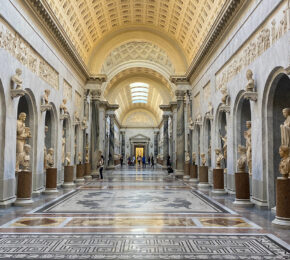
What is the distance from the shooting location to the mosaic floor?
Answer: 566 centimetres

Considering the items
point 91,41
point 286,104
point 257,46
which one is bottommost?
point 286,104

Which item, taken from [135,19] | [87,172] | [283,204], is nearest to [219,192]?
[283,204]

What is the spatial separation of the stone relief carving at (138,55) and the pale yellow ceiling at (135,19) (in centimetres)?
475

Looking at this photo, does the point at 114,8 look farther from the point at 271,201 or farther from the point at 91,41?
the point at 271,201

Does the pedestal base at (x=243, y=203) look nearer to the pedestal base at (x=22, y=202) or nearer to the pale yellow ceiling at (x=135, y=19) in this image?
the pedestal base at (x=22, y=202)

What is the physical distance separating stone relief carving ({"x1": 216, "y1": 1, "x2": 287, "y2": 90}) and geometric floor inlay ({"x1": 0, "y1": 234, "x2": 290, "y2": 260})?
20.1ft

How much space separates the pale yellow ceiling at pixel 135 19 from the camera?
18.3m

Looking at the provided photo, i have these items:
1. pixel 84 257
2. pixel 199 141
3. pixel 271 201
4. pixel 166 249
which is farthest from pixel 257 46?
pixel 199 141

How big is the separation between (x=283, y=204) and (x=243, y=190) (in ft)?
11.3

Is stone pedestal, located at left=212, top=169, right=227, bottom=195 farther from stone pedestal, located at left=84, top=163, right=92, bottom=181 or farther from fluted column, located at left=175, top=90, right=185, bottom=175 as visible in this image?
stone pedestal, located at left=84, top=163, right=92, bottom=181

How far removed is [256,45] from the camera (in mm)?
11508

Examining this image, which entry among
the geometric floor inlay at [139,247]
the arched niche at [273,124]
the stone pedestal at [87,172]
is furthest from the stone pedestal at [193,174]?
the geometric floor inlay at [139,247]

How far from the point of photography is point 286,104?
34.1 feet

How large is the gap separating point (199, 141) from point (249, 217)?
13.7 m
